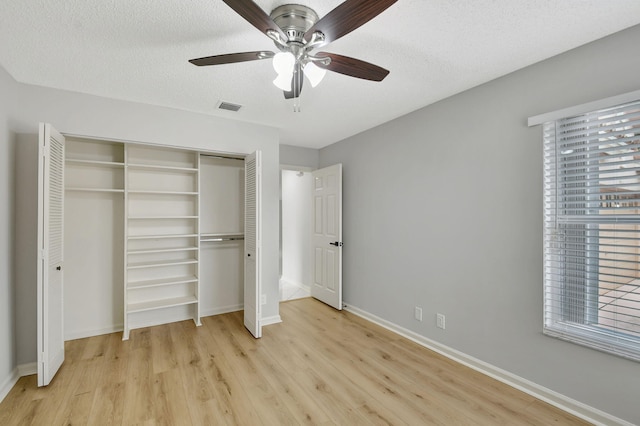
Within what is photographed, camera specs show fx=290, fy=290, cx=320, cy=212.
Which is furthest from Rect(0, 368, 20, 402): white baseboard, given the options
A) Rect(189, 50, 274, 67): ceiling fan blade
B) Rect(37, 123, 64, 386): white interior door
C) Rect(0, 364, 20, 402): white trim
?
Rect(189, 50, 274, 67): ceiling fan blade

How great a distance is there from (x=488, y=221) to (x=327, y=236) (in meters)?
2.37

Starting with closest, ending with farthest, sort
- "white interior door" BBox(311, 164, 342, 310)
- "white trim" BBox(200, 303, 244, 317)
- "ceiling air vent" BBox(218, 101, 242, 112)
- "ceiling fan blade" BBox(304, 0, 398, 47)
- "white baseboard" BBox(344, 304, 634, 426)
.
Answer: "ceiling fan blade" BBox(304, 0, 398, 47)
"white baseboard" BBox(344, 304, 634, 426)
"ceiling air vent" BBox(218, 101, 242, 112)
"white trim" BBox(200, 303, 244, 317)
"white interior door" BBox(311, 164, 342, 310)

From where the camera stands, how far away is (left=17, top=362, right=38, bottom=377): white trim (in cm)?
247

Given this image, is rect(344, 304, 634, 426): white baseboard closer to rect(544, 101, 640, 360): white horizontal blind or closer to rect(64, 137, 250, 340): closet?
rect(544, 101, 640, 360): white horizontal blind

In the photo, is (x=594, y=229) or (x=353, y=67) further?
(x=594, y=229)

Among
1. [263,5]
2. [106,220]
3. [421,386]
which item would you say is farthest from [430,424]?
[106,220]

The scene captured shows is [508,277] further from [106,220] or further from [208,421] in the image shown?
[106,220]

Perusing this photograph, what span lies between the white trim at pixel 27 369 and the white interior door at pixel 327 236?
3.21 m

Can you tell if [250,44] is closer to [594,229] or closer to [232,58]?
[232,58]

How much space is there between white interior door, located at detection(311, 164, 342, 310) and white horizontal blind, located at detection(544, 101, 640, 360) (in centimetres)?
250

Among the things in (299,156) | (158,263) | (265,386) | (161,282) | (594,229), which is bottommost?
(265,386)

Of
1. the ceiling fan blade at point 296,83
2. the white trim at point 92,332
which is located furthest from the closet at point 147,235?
the ceiling fan blade at point 296,83

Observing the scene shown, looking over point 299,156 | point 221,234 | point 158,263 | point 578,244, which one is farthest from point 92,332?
point 578,244

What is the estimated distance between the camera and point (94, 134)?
279 cm
